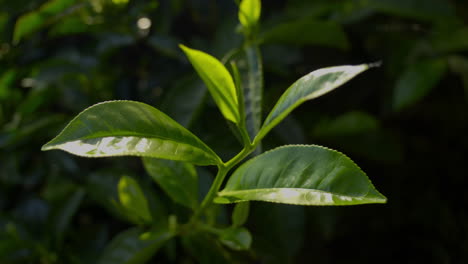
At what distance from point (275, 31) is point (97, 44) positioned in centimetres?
42

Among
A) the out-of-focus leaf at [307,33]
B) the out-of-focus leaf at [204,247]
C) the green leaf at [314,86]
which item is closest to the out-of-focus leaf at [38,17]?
the out-of-focus leaf at [307,33]

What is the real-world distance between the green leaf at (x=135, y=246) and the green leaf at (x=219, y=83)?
269 millimetres

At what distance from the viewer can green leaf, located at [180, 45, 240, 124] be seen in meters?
0.47

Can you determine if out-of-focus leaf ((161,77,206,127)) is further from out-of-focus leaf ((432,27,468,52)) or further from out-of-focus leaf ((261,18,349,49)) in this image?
out-of-focus leaf ((432,27,468,52))

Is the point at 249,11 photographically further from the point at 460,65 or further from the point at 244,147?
the point at 460,65

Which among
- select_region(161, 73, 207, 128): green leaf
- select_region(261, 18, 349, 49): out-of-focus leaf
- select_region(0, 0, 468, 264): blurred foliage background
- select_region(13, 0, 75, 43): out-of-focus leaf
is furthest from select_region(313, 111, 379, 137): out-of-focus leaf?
select_region(13, 0, 75, 43): out-of-focus leaf

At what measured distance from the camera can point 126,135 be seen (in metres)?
0.46

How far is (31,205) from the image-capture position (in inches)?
41.6

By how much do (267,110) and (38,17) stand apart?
46cm

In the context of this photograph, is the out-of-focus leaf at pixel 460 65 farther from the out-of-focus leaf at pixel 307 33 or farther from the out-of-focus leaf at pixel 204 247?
the out-of-focus leaf at pixel 204 247

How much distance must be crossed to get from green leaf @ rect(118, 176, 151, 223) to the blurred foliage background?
11 centimetres

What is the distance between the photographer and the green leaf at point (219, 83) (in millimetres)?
474

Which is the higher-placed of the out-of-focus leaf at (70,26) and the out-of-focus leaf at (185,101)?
the out-of-focus leaf at (70,26)

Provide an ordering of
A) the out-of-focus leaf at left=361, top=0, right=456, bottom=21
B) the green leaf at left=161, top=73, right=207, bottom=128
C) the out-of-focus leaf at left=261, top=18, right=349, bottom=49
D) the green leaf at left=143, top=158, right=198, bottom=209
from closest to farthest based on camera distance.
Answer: the green leaf at left=143, top=158, right=198, bottom=209 → the green leaf at left=161, top=73, right=207, bottom=128 → the out-of-focus leaf at left=261, top=18, right=349, bottom=49 → the out-of-focus leaf at left=361, top=0, right=456, bottom=21
